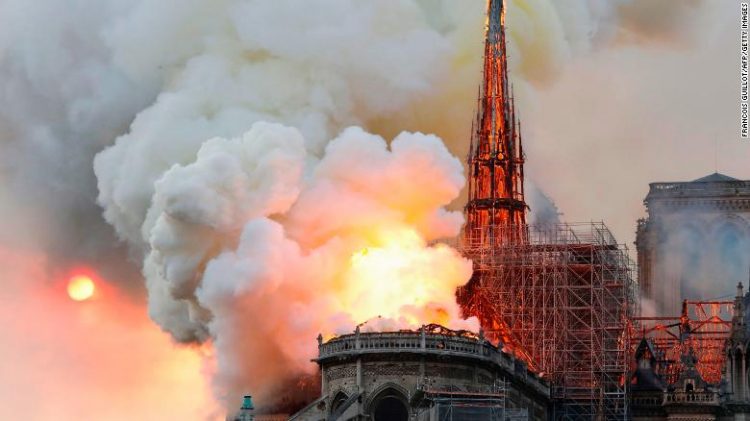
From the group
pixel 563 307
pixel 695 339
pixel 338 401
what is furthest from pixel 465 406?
pixel 695 339

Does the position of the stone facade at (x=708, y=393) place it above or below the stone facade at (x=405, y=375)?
above

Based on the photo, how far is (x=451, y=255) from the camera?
112 metres

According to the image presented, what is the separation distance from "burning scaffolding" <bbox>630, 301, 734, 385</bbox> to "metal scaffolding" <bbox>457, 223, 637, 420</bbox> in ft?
27.5

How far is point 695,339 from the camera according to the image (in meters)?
133

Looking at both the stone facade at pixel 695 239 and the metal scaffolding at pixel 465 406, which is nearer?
the metal scaffolding at pixel 465 406

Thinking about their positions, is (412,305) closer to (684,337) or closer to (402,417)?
(402,417)

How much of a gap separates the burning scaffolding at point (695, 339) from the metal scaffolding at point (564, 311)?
8396 millimetres

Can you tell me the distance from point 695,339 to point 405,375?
119ft

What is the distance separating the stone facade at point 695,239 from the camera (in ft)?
474

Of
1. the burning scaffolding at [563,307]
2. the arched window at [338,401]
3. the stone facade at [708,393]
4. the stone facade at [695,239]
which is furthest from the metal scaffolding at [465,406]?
the stone facade at [695,239]

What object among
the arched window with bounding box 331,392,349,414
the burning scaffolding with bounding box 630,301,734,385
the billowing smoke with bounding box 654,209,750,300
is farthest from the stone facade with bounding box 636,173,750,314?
the arched window with bounding box 331,392,349,414

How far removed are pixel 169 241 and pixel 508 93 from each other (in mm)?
28612

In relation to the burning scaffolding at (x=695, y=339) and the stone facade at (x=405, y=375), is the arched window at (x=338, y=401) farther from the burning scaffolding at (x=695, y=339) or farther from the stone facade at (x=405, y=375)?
the burning scaffolding at (x=695, y=339)

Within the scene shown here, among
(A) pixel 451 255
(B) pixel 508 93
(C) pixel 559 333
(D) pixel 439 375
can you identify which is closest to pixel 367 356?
(D) pixel 439 375
